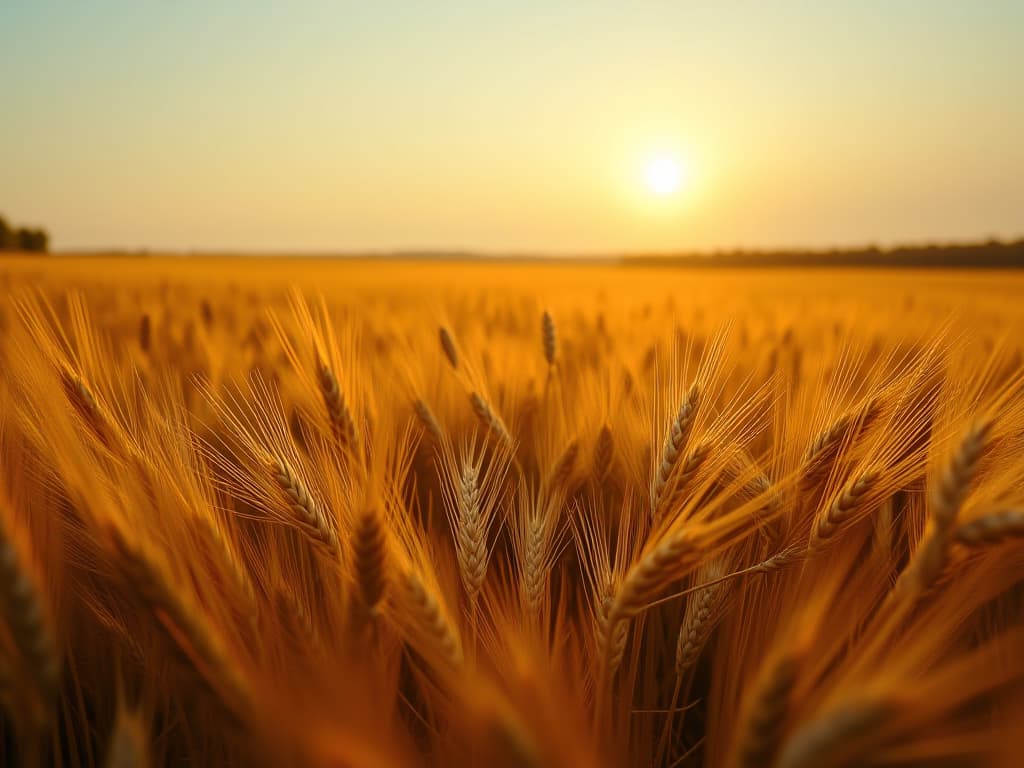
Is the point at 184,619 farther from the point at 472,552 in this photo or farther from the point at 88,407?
the point at 88,407

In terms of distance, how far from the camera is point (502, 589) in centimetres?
67

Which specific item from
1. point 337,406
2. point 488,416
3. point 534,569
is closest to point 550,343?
point 488,416

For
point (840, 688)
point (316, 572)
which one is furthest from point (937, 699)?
point (316, 572)

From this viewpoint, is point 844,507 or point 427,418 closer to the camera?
point 844,507

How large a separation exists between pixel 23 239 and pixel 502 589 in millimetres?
25468

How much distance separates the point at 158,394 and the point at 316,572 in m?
0.46

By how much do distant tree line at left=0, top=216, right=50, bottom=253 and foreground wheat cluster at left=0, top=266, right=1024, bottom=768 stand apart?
919 inches

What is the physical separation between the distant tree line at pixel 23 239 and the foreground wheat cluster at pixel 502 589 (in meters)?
23.3

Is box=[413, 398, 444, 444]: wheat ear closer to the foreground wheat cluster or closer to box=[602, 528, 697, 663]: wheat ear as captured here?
the foreground wheat cluster

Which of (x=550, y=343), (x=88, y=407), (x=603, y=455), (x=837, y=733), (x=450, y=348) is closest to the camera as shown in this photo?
(x=837, y=733)

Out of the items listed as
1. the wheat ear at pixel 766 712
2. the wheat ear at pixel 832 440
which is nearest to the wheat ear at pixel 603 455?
the wheat ear at pixel 832 440

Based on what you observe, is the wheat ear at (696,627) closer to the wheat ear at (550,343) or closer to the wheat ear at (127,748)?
the wheat ear at (127,748)

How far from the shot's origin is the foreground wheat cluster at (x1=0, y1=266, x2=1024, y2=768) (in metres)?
Answer: 0.35

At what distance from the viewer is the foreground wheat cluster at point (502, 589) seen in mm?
351
